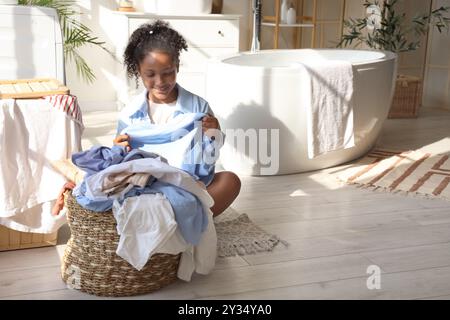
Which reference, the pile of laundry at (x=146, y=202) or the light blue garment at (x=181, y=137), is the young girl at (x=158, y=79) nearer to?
the light blue garment at (x=181, y=137)

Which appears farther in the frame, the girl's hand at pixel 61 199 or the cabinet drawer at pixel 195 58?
the cabinet drawer at pixel 195 58

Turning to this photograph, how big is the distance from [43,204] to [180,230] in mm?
Result: 604

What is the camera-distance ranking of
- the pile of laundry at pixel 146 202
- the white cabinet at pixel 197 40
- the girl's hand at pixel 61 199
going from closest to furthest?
the pile of laundry at pixel 146 202, the girl's hand at pixel 61 199, the white cabinet at pixel 197 40

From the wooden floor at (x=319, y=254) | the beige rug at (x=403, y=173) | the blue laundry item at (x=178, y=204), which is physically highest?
the blue laundry item at (x=178, y=204)

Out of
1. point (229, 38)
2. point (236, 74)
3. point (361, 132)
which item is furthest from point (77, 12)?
point (361, 132)

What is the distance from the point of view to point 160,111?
2082 mm

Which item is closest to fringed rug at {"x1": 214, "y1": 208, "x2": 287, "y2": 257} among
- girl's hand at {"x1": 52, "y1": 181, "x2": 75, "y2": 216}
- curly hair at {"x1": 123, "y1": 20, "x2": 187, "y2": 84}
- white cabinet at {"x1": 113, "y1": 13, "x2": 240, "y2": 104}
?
girl's hand at {"x1": 52, "y1": 181, "x2": 75, "y2": 216}

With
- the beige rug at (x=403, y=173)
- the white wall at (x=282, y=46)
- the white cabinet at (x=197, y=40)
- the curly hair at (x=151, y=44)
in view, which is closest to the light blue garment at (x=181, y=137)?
the curly hair at (x=151, y=44)

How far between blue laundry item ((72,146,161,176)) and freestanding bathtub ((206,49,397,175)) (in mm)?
1185

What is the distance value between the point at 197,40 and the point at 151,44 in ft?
7.65

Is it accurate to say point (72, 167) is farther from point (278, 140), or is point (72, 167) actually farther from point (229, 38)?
point (229, 38)

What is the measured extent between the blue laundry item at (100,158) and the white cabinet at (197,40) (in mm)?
2385

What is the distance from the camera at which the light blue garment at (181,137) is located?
1.95 m

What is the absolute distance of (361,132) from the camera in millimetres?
3244
